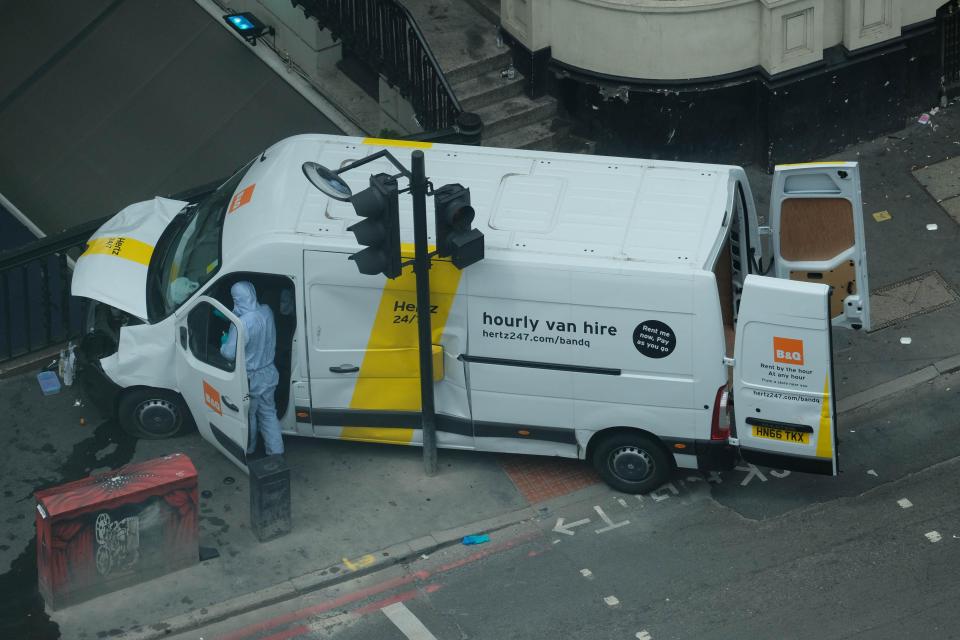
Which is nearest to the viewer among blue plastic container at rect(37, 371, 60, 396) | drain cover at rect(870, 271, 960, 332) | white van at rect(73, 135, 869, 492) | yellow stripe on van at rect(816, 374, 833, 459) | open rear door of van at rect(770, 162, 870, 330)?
yellow stripe on van at rect(816, 374, 833, 459)

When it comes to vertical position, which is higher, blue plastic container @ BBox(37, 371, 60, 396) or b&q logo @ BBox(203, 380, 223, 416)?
b&q logo @ BBox(203, 380, 223, 416)

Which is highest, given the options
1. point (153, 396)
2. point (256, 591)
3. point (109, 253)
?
point (109, 253)

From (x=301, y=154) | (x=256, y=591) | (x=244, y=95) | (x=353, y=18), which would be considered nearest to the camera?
(x=256, y=591)

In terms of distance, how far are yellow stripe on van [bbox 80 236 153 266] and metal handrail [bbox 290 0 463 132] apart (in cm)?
323

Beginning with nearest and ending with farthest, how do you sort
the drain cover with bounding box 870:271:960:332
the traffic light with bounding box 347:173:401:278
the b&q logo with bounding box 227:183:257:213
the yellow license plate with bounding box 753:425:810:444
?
1. the traffic light with bounding box 347:173:401:278
2. the yellow license plate with bounding box 753:425:810:444
3. the b&q logo with bounding box 227:183:257:213
4. the drain cover with bounding box 870:271:960:332

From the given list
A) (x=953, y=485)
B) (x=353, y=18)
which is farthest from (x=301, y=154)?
(x=953, y=485)

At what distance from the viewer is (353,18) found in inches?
679

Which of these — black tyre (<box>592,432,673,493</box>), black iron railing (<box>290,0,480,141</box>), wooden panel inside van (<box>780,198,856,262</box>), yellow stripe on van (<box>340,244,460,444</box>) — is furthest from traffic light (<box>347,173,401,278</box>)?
black iron railing (<box>290,0,480,141</box>)

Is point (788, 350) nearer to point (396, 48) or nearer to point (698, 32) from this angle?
point (698, 32)

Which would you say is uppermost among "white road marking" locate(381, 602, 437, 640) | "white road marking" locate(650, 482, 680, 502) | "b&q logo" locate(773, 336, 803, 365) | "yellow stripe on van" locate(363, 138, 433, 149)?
"yellow stripe on van" locate(363, 138, 433, 149)

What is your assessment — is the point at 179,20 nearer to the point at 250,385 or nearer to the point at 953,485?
the point at 250,385

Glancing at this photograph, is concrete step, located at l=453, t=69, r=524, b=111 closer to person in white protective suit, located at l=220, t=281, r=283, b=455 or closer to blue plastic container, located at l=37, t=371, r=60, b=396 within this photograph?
person in white protective suit, located at l=220, t=281, r=283, b=455

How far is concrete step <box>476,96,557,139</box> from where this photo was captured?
664 inches

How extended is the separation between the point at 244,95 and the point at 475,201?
20.4ft
